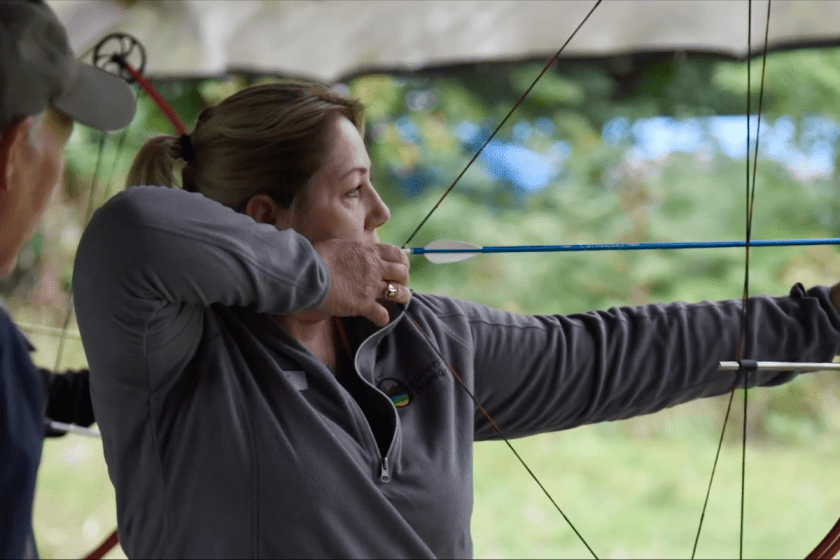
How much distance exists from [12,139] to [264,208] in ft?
1.22

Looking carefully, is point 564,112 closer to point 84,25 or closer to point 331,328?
point 84,25

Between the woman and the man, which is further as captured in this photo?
the woman

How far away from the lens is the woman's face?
1.13 meters

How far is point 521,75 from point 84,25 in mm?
2707

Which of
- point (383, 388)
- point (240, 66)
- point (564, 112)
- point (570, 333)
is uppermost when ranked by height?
point (564, 112)

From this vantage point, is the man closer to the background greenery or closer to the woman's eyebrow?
the woman's eyebrow

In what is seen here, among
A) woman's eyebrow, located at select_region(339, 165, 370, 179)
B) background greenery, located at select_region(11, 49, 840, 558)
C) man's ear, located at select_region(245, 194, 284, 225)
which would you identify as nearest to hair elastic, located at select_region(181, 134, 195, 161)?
man's ear, located at select_region(245, 194, 284, 225)

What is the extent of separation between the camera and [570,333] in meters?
1.31

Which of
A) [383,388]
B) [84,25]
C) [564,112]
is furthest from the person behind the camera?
[564,112]

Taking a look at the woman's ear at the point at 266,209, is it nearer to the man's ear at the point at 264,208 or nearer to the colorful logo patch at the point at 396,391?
the man's ear at the point at 264,208

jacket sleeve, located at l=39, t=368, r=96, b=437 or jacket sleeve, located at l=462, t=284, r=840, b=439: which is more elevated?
jacket sleeve, located at l=462, t=284, r=840, b=439

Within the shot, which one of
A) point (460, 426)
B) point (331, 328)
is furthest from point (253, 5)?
point (460, 426)

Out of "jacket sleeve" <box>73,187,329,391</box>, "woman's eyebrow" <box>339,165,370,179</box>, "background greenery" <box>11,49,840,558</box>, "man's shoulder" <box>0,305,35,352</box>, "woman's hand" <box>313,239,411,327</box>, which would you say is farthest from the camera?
"background greenery" <box>11,49,840,558</box>

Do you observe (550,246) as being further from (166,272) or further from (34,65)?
(34,65)
